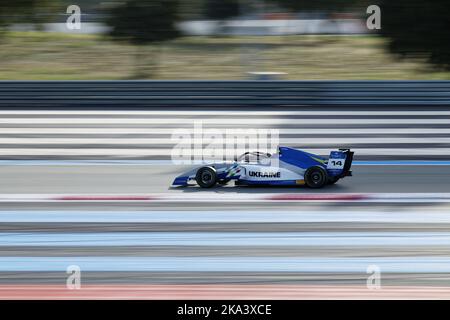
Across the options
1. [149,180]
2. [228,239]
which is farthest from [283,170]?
[228,239]

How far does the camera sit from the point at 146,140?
14.3 meters

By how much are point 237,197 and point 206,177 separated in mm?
573

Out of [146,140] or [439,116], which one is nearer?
[146,140]

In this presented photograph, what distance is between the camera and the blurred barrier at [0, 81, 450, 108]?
1844 centimetres

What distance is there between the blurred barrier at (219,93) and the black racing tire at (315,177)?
9102 millimetres

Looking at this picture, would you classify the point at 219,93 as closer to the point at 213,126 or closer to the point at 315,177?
the point at 213,126

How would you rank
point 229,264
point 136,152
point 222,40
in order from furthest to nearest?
point 222,40, point 136,152, point 229,264

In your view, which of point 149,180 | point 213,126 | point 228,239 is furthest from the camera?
point 213,126

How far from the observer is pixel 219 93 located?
18781 millimetres

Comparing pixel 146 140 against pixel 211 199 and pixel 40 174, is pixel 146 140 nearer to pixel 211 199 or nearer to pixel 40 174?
pixel 40 174

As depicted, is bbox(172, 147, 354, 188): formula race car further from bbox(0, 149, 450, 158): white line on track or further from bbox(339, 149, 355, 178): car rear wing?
bbox(0, 149, 450, 158): white line on track

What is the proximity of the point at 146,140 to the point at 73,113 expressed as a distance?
13.6ft
